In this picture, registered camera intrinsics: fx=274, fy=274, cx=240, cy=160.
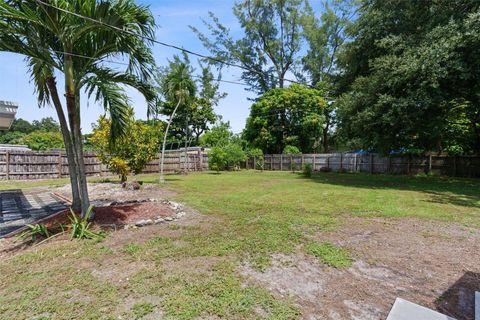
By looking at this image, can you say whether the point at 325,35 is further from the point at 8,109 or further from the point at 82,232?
the point at 82,232

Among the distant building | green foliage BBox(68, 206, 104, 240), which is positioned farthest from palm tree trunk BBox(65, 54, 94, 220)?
the distant building

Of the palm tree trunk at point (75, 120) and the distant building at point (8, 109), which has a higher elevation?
the distant building at point (8, 109)

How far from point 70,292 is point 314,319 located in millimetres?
2362

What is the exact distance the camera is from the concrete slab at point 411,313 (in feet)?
7.52

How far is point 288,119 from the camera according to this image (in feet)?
79.4

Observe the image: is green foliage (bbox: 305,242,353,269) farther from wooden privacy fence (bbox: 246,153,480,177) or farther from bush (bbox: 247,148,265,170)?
bush (bbox: 247,148,265,170)

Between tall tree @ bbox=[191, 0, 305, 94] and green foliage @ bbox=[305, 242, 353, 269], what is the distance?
2403 cm

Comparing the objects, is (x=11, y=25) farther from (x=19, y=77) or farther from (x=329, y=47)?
(x=329, y=47)

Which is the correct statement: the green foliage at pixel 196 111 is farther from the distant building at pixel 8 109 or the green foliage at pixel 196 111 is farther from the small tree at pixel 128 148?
the distant building at pixel 8 109

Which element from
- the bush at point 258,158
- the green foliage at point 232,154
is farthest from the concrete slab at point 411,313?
the bush at point 258,158

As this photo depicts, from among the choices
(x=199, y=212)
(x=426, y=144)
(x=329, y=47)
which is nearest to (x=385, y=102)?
(x=426, y=144)

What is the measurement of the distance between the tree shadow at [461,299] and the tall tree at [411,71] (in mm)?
8540

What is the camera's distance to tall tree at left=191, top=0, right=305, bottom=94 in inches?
1061

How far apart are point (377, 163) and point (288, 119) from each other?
8.66 m
